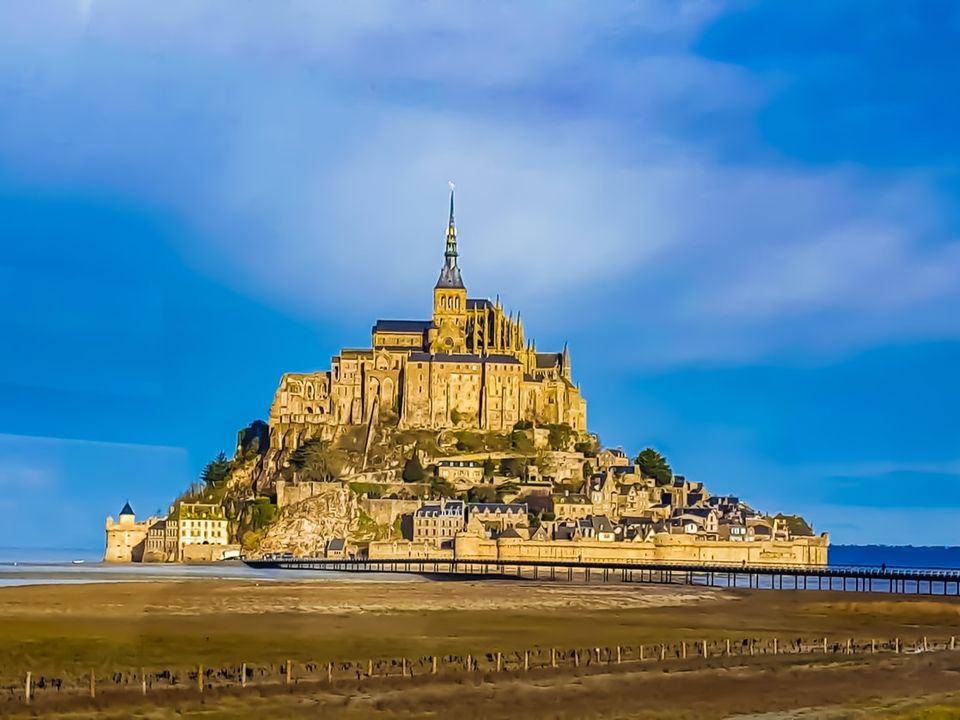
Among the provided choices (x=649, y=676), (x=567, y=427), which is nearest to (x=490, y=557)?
(x=567, y=427)

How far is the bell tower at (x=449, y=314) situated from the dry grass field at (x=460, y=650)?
71.0 m

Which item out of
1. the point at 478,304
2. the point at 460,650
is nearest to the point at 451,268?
the point at 478,304

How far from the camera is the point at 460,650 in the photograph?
32969 mm

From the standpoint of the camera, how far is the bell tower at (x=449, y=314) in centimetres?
12862

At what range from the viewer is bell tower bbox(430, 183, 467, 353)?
129 m

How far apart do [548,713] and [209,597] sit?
30733 mm

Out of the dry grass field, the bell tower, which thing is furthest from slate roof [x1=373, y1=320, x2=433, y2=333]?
the dry grass field

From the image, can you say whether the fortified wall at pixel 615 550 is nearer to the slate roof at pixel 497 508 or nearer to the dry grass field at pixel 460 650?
the slate roof at pixel 497 508

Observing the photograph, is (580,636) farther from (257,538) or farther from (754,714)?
(257,538)

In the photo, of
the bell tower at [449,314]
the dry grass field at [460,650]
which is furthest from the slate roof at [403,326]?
the dry grass field at [460,650]

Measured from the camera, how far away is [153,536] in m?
111

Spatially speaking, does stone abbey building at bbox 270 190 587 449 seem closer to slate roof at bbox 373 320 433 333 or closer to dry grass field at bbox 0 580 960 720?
slate roof at bbox 373 320 433 333

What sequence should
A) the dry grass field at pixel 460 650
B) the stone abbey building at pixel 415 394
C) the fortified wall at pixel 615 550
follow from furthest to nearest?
the stone abbey building at pixel 415 394
the fortified wall at pixel 615 550
the dry grass field at pixel 460 650

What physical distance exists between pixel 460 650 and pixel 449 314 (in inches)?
3864
